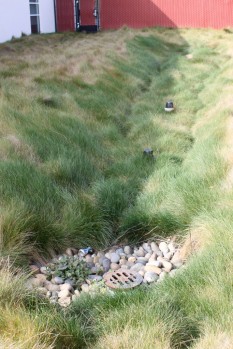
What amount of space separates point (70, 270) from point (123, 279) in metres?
0.43

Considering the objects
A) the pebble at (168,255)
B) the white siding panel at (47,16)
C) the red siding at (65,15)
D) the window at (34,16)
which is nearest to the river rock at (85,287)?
the pebble at (168,255)

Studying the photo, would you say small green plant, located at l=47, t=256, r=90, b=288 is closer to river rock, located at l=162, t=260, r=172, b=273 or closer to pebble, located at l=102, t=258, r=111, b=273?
pebble, located at l=102, t=258, r=111, b=273

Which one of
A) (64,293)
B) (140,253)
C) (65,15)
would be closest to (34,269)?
(64,293)

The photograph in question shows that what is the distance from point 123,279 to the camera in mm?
3709

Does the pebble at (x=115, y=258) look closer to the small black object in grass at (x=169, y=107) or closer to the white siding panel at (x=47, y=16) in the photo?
the small black object in grass at (x=169, y=107)

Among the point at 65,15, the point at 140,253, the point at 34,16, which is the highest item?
the point at 34,16

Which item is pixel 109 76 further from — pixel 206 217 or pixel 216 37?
pixel 216 37

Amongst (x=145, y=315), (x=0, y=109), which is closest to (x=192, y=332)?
(x=145, y=315)

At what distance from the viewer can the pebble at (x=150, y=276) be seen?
3.69 meters

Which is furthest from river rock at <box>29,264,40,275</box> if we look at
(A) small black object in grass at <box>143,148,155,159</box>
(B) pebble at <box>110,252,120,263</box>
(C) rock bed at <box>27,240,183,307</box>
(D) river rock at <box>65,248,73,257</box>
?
(A) small black object in grass at <box>143,148,155,159</box>

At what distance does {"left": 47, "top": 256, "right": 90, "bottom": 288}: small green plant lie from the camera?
376cm

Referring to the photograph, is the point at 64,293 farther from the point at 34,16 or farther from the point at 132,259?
the point at 34,16

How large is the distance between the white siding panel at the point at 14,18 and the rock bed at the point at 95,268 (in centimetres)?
1154

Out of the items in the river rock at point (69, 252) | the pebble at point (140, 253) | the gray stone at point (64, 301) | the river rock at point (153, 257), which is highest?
the gray stone at point (64, 301)
